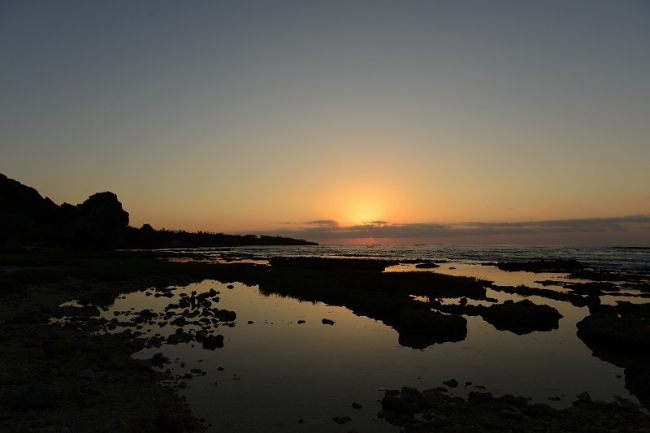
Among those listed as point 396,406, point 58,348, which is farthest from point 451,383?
point 58,348

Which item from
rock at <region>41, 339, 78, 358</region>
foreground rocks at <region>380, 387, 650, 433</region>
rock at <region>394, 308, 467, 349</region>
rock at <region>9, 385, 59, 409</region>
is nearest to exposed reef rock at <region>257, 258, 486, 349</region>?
rock at <region>394, 308, 467, 349</region>

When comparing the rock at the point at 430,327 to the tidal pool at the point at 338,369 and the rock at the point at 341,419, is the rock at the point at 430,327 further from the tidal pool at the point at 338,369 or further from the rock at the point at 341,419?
the rock at the point at 341,419

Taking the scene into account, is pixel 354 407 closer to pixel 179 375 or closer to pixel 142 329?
pixel 179 375

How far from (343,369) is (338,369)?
21cm

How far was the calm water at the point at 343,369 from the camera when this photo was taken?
41.2ft

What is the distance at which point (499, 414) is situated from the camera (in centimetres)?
1234

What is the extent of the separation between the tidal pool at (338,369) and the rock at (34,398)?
3702mm

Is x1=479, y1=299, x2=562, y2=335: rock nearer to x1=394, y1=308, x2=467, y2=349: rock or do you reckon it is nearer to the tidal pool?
the tidal pool

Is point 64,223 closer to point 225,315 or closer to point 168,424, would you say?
point 225,315

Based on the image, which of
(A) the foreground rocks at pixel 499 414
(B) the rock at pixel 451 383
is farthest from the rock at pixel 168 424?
(B) the rock at pixel 451 383

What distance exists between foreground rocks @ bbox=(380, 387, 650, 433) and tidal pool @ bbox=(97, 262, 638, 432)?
0.72 metres

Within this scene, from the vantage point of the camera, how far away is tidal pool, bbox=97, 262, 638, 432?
1259cm

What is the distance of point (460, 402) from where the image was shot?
13203 millimetres

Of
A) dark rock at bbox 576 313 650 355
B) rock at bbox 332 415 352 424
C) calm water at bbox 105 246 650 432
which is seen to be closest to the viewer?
rock at bbox 332 415 352 424
